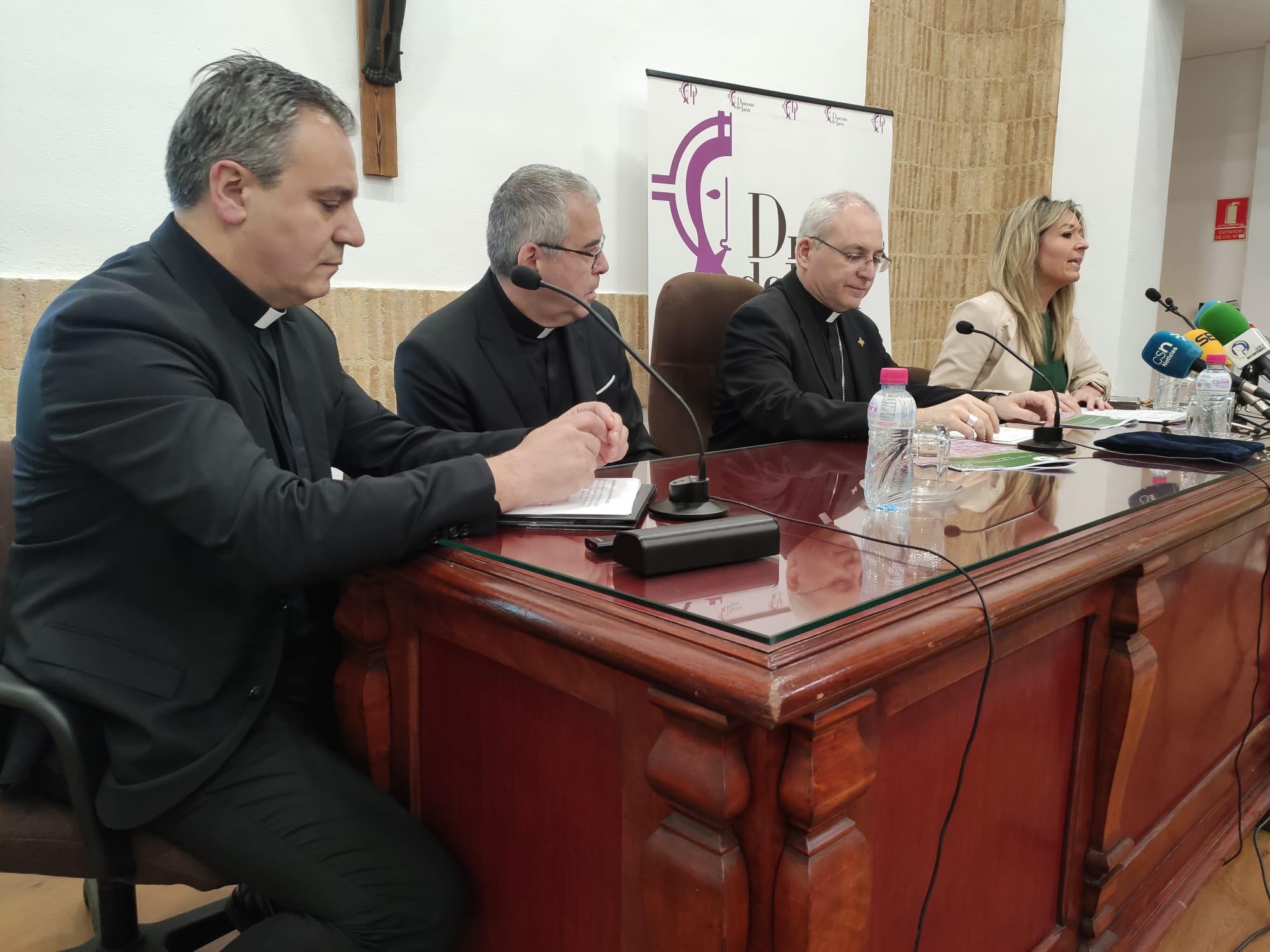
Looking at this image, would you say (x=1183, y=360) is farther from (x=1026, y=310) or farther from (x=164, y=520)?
(x=164, y=520)

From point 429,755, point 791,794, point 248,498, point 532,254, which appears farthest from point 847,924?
point 532,254

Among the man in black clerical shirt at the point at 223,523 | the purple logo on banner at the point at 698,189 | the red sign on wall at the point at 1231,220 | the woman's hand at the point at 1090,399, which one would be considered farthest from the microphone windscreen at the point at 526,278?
the red sign on wall at the point at 1231,220

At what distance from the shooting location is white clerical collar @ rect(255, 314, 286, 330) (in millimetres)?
1235

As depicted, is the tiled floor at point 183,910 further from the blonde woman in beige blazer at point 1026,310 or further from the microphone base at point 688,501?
the blonde woman in beige blazer at point 1026,310

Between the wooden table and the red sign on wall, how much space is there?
4997 mm

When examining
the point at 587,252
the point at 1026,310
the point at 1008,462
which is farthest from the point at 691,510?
the point at 1026,310

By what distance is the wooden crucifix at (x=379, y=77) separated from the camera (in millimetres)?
2682

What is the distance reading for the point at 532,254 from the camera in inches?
81.0

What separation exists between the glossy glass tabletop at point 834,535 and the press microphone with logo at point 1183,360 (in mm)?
626

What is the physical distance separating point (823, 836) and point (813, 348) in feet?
6.48

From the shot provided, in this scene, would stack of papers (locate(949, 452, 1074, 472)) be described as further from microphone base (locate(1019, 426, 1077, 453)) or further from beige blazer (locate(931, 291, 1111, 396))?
beige blazer (locate(931, 291, 1111, 396))

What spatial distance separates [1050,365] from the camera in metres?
3.19

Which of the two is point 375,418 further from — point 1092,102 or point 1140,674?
point 1092,102

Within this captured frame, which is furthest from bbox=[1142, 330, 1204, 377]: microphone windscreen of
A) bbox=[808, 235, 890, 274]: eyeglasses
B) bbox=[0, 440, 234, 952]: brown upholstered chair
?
bbox=[0, 440, 234, 952]: brown upholstered chair
